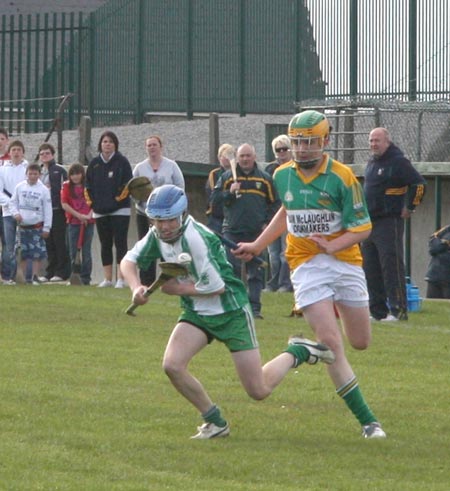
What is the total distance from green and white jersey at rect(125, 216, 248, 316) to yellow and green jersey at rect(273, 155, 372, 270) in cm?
47

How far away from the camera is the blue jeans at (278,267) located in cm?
1809

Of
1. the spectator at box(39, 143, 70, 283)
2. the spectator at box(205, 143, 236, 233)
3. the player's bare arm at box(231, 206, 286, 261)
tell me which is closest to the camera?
the player's bare arm at box(231, 206, 286, 261)

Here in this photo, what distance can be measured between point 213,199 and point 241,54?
31.5ft

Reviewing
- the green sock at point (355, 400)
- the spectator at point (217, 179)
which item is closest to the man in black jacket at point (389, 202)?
the spectator at point (217, 179)

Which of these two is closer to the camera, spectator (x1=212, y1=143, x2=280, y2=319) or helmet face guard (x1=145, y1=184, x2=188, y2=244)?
helmet face guard (x1=145, y1=184, x2=188, y2=244)

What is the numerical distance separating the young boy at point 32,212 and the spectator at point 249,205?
14.0 feet

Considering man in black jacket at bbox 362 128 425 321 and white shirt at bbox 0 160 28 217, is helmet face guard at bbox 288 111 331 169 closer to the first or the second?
man in black jacket at bbox 362 128 425 321

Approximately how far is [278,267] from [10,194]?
3.91m

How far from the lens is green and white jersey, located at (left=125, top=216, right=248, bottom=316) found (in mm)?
8734

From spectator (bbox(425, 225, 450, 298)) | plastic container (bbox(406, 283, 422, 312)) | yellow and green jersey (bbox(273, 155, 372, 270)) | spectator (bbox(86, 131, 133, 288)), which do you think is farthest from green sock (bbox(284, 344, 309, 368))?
spectator (bbox(86, 131, 133, 288))

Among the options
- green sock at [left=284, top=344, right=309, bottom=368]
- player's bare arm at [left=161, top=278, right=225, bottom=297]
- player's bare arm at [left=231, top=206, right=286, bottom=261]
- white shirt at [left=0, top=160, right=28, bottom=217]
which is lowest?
green sock at [left=284, top=344, right=309, bottom=368]

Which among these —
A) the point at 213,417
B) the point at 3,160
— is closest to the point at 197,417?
the point at 213,417

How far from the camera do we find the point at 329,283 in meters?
8.94

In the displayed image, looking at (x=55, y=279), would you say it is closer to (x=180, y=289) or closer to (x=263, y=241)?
(x=263, y=241)
